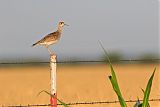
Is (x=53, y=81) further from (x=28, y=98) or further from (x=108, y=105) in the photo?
(x=28, y=98)

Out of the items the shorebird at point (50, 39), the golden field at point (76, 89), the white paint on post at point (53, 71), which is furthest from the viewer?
the golden field at point (76, 89)

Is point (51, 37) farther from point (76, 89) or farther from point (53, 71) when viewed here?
point (76, 89)

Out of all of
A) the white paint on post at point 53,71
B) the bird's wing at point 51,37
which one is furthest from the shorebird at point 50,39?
the white paint on post at point 53,71

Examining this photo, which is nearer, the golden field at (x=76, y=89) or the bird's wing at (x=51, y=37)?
the bird's wing at (x=51, y=37)

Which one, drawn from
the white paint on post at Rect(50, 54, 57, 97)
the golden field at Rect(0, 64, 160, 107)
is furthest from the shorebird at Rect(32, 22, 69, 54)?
the white paint on post at Rect(50, 54, 57, 97)

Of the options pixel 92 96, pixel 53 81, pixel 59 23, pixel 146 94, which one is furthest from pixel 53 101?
pixel 92 96

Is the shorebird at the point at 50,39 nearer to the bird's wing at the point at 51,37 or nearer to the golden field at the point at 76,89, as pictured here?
the bird's wing at the point at 51,37

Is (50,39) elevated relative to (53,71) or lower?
elevated

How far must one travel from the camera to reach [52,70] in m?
9.16

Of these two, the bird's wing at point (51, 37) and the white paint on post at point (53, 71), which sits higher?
the bird's wing at point (51, 37)

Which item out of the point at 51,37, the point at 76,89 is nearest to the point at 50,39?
the point at 51,37

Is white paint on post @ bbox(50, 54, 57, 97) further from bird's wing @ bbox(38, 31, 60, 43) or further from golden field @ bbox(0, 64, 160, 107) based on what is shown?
bird's wing @ bbox(38, 31, 60, 43)

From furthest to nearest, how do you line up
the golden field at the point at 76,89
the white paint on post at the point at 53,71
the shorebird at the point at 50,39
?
the golden field at the point at 76,89 → the shorebird at the point at 50,39 → the white paint on post at the point at 53,71

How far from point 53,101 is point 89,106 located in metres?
4.62
